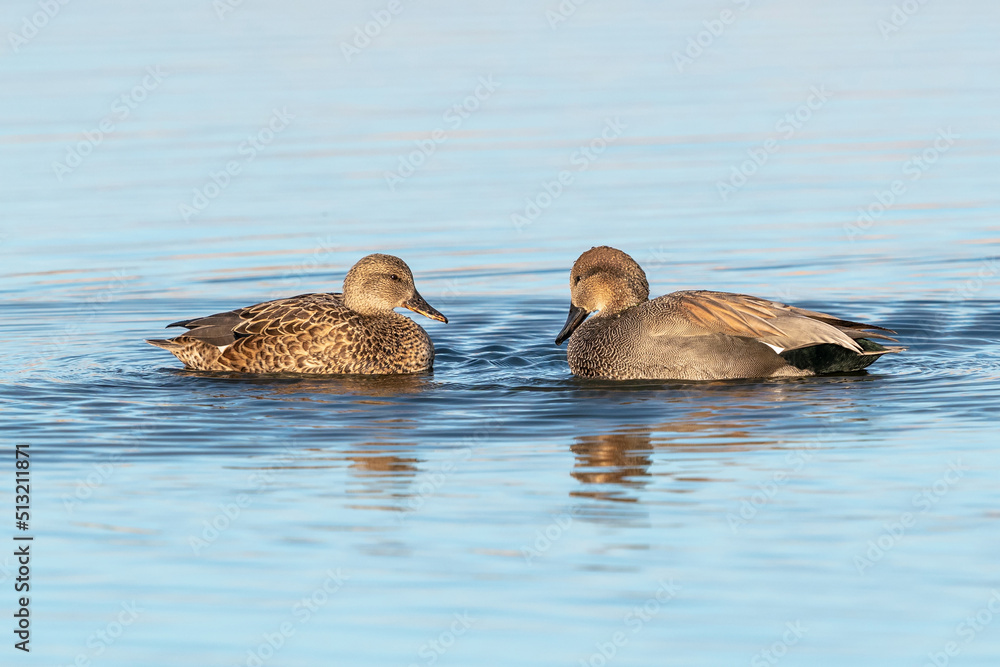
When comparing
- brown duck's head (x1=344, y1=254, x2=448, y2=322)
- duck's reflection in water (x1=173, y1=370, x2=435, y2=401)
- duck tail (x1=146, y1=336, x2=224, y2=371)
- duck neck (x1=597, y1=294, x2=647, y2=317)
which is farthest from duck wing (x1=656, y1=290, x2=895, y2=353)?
duck tail (x1=146, y1=336, x2=224, y2=371)

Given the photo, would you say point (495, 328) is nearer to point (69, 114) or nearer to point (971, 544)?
point (971, 544)

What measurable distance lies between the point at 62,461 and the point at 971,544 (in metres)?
4.94

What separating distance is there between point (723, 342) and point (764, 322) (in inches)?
12.0

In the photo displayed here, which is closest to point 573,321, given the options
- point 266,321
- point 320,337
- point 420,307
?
point 420,307

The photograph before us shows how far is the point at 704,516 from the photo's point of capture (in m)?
8.27

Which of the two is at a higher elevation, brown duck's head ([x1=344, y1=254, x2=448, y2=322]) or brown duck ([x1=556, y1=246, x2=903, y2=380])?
brown duck's head ([x1=344, y1=254, x2=448, y2=322])

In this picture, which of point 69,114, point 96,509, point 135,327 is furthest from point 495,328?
point 69,114

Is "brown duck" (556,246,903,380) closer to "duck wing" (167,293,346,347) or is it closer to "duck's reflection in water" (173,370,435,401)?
"duck's reflection in water" (173,370,435,401)

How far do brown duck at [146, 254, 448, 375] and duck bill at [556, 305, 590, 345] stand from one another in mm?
887

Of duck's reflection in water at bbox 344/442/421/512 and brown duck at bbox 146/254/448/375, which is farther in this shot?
brown duck at bbox 146/254/448/375

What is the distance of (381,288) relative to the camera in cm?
1256

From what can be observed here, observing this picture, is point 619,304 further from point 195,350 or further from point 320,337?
point 195,350

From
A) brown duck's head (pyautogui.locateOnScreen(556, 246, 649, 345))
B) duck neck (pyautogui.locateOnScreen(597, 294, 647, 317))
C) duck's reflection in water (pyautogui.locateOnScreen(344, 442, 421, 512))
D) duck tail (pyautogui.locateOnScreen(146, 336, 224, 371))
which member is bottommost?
duck's reflection in water (pyautogui.locateOnScreen(344, 442, 421, 512))

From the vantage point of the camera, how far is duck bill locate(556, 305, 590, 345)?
1237cm
